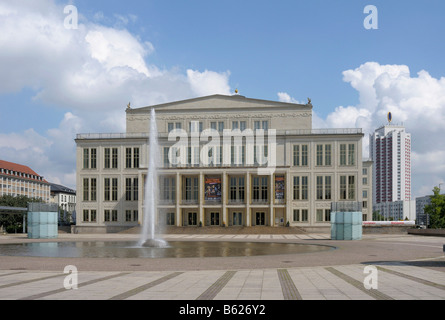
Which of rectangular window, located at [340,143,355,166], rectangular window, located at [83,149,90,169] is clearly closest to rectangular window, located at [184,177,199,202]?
rectangular window, located at [83,149,90,169]

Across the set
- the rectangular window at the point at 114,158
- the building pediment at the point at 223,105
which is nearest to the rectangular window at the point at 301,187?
the building pediment at the point at 223,105

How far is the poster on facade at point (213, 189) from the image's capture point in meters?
77.8

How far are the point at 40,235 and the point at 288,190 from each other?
3911 centimetres

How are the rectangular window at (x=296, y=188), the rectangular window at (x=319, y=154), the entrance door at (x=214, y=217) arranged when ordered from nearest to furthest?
the rectangular window at (x=319, y=154) → the rectangular window at (x=296, y=188) → the entrance door at (x=214, y=217)

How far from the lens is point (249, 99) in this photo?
83.0 metres

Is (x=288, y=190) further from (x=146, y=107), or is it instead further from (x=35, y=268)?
(x=35, y=268)

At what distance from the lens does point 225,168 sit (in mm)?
76688

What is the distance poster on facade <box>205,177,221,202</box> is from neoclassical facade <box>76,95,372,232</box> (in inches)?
6.4

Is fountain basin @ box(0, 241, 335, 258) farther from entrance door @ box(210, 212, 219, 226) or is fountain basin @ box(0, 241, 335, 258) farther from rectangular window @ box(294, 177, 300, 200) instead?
entrance door @ box(210, 212, 219, 226)

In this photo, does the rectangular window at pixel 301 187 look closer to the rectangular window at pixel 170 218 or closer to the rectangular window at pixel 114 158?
the rectangular window at pixel 170 218

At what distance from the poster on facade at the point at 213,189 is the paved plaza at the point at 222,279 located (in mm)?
53234

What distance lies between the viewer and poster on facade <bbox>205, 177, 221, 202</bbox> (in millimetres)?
77750
